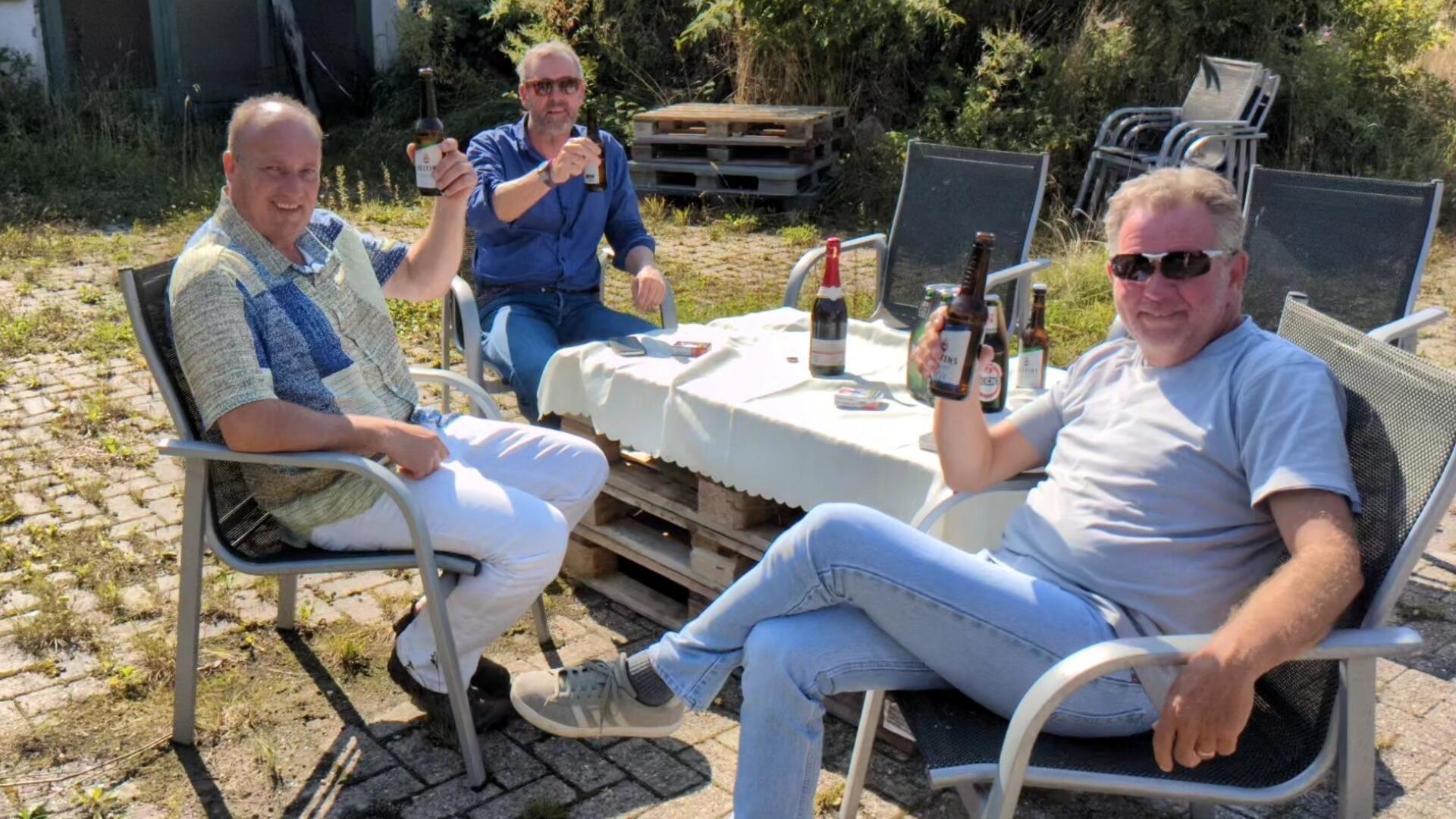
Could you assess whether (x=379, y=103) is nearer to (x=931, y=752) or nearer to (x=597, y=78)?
(x=597, y=78)

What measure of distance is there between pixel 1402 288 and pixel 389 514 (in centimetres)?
321

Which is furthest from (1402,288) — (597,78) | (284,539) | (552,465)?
(597,78)

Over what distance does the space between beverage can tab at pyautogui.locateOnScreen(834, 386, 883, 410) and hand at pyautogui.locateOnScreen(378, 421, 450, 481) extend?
99 cm

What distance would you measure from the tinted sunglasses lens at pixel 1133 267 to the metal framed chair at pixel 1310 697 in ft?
1.37

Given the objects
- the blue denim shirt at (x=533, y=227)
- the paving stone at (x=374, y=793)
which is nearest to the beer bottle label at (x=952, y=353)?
the paving stone at (x=374, y=793)

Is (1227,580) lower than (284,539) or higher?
higher

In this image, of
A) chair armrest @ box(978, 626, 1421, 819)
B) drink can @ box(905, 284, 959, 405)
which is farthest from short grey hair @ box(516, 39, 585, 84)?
chair armrest @ box(978, 626, 1421, 819)

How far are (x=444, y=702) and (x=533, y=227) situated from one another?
6.48ft

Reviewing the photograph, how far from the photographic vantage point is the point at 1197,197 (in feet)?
7.67

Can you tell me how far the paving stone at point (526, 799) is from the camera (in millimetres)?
2807

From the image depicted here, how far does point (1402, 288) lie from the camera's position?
162 inches

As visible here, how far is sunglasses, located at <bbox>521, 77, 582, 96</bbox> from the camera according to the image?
4.46 metres

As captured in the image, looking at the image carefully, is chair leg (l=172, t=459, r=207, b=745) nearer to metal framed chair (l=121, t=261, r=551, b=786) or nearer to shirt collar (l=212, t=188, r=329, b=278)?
metal framed chair (l=121, t=261, r=551, b=786)

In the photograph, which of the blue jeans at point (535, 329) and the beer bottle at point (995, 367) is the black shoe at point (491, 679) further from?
the beer bottle at point (995, 367)
